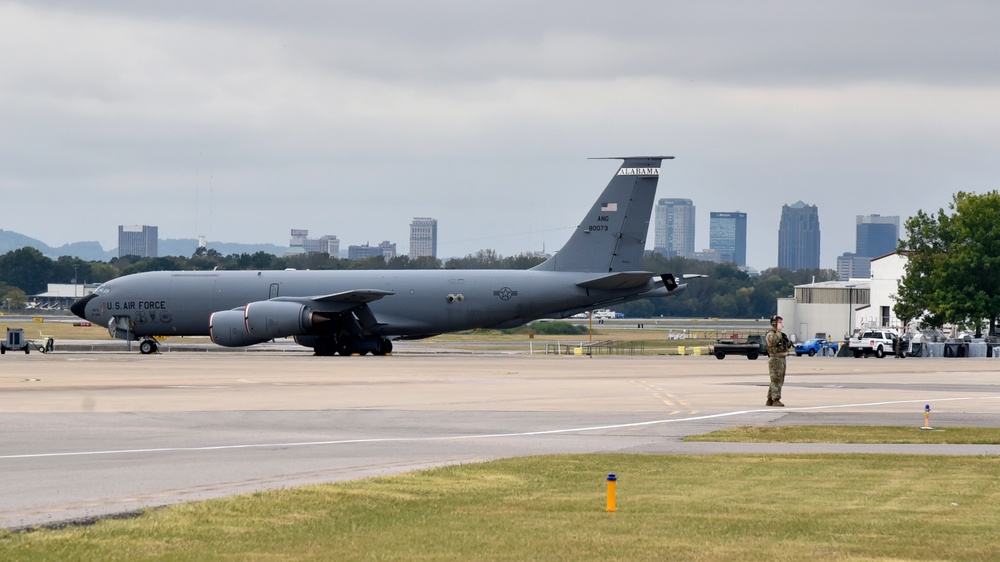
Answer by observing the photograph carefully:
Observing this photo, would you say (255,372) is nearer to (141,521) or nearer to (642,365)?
(642,365)

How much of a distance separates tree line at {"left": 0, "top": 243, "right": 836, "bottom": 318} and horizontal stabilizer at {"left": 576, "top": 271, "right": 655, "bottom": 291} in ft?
141

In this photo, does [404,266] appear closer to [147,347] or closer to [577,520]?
[147,347]

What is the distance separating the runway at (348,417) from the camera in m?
15.7

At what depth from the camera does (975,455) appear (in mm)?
18469

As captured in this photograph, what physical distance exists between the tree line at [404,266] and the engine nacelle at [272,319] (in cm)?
4104

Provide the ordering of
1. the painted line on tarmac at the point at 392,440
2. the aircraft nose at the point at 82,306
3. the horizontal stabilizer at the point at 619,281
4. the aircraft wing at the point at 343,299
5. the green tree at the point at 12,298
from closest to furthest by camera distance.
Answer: the painted line on tarmac at the point at 392,440, the horizontal stabilizer at the point at 619,281, the aircraft wing at the point at 343,299, the aircraft nose at the point at 82,306, the green tree at the point at 12,298

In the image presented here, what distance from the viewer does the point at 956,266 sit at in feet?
286

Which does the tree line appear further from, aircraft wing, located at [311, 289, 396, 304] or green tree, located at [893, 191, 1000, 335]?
aircraft wing, located at [311, 289, 396, 304]

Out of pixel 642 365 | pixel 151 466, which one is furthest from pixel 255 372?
pixel 151 466

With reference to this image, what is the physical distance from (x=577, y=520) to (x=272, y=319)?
4429 cm

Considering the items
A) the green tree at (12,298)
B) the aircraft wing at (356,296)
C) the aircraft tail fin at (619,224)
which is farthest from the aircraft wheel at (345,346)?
the green tree at (12,298)

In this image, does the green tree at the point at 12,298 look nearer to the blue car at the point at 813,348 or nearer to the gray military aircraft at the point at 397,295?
the gray military aircraft at the point at 397,295

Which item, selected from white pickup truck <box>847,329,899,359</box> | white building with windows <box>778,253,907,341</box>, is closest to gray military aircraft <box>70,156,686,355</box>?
white pickup truck <box>847,329,899,359</box>

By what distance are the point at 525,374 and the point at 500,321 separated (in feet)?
49.8
